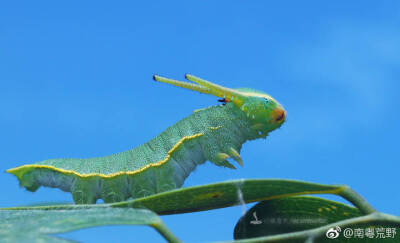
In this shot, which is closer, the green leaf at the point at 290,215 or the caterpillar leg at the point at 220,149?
the green leaf at the point at 290,215

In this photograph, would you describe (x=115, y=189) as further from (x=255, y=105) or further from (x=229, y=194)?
(x=229, y=194)

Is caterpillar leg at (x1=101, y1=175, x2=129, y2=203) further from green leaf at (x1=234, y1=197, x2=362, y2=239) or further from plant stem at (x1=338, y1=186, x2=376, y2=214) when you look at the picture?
plant stem at (x1=338, y1=186, x2=376, y2=214)

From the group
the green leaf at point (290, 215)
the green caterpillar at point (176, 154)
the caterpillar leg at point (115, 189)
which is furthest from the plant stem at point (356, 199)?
the caterpillar leg at point (115, 189)

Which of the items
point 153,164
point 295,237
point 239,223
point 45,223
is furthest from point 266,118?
point 45,223

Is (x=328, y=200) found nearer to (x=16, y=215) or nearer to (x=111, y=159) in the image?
(x=16, y=215)

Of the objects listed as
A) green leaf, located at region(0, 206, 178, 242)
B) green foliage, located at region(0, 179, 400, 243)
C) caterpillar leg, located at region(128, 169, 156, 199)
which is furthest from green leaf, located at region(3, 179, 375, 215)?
caterpillar leg, located at region(128, 169, 156, 199)

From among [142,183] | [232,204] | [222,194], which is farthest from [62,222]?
[142,183]

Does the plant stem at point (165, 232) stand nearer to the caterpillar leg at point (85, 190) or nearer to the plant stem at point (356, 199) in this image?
the plant stem at point (356, 199)
